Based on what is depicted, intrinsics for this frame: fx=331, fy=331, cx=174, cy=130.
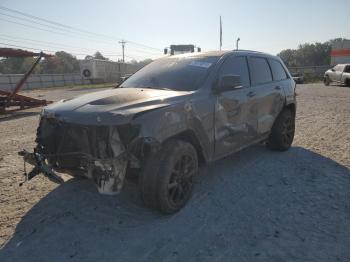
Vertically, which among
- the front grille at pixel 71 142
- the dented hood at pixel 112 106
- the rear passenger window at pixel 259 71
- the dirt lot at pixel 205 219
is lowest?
the dirt lot at pixel 205 219

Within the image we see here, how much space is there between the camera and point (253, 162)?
550cm

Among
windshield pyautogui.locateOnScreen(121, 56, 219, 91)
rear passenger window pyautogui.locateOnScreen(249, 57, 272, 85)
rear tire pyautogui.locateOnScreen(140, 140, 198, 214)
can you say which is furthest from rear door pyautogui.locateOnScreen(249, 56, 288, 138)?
rear tire pyautogui.locateOnScreen(140, 140, 198, 214)

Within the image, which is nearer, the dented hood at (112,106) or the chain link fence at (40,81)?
the dented hood at (112,106)

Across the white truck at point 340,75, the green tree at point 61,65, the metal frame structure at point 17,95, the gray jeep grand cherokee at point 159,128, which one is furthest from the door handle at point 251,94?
the green tree at point 61,65

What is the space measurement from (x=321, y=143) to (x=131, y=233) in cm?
482

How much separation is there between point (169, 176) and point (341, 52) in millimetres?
45498

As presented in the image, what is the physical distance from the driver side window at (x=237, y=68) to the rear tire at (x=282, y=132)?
4.30ft

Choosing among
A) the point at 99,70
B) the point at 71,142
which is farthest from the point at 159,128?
the point at 99,70

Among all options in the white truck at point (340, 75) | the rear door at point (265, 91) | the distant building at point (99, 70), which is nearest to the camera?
the rear door at point (265, 91)

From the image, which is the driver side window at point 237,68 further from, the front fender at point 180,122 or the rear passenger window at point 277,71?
the rear passenger window at point 277,71

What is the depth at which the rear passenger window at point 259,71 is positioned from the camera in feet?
17.2

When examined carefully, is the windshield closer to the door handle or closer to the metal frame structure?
the door handle

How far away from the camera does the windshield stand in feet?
14.0

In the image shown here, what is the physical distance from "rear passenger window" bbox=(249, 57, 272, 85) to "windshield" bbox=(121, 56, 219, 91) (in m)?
0.91
